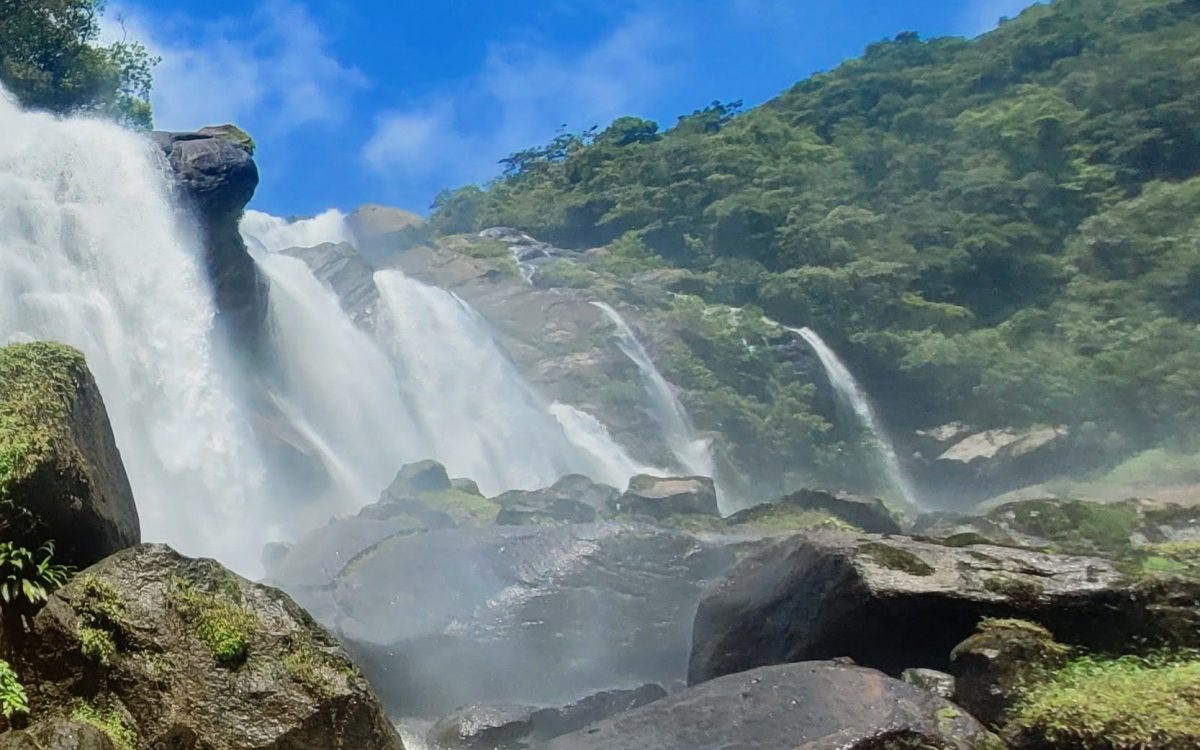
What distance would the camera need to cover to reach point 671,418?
113ft

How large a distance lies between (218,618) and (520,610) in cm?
787

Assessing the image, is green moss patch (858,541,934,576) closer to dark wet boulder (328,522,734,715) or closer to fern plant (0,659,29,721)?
dark wet boulder (328,522,734,715)

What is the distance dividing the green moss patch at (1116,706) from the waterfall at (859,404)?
92.1 feet

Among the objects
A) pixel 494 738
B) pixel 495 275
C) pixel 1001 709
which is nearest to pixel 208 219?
pixel 495 275

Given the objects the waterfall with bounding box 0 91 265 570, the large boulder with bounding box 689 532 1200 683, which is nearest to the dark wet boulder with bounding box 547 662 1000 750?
the large boulder with bounding box 689 532 1200 683

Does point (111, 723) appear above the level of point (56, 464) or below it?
below

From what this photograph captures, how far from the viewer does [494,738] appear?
938cm

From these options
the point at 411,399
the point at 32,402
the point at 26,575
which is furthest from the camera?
the point at 411,399

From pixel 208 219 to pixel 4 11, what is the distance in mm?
14958

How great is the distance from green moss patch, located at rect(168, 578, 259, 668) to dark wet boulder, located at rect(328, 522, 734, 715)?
599cm

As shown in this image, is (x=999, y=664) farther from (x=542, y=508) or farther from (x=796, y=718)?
(x=542, y=508)

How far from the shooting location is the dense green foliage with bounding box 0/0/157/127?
3148 cm

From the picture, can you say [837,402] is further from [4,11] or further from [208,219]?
[4,11]

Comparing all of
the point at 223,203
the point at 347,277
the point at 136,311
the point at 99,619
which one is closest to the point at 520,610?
the point at 99,619
